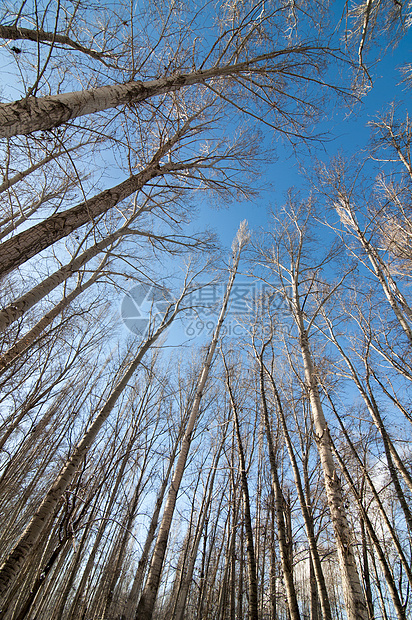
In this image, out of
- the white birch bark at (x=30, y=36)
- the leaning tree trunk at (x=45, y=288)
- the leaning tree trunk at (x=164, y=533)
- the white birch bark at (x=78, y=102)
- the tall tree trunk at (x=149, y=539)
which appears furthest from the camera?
the tall tree trunk at (x=149, y=539)

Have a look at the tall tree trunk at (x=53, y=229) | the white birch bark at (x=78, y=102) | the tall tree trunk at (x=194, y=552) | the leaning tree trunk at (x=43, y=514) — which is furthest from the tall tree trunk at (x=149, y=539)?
the white birch bark at (x=78, y=102)

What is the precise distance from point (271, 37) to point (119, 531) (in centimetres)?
1367

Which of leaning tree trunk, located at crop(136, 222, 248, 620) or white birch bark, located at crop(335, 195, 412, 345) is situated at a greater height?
white birch bark, located at crop(335, 195, 412, 345)

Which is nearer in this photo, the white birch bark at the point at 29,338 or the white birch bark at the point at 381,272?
the white birch bark at the point at 29,338

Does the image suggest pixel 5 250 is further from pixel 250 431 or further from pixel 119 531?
pixel 119 531

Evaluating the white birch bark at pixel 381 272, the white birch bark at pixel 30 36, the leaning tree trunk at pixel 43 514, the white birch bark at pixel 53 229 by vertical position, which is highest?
the white birch bark at pixel 381 272

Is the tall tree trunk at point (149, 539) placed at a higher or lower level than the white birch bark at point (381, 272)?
lower

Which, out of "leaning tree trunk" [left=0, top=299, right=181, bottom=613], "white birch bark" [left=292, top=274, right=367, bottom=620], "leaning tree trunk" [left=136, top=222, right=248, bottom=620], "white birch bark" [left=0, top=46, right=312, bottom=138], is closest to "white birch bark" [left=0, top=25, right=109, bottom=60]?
"white birch bark" [left=0, top=46, right=312, bottom=138]

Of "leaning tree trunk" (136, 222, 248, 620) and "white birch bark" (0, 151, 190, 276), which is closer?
"white birch bark" (0, 151, 190, 276)

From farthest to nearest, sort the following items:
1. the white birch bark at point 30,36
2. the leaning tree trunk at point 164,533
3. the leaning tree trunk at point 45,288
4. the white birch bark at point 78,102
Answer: the leaning tree trunk at point 164,533 → the leaning tree trunk at point 45,288 → the white birch bark at point 30,36 → the white birch bark at point 78,102

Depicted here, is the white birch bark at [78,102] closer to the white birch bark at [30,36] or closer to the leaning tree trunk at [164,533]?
the white birch bark at [30,36]

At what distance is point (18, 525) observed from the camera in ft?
29.1

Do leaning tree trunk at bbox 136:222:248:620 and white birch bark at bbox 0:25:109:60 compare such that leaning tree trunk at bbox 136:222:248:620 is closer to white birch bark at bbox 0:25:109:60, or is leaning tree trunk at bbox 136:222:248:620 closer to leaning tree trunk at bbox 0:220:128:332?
leaning tree trunk at bbox 0:220:128:332

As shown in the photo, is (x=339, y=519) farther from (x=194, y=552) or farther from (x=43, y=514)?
(x=194, y=552)
